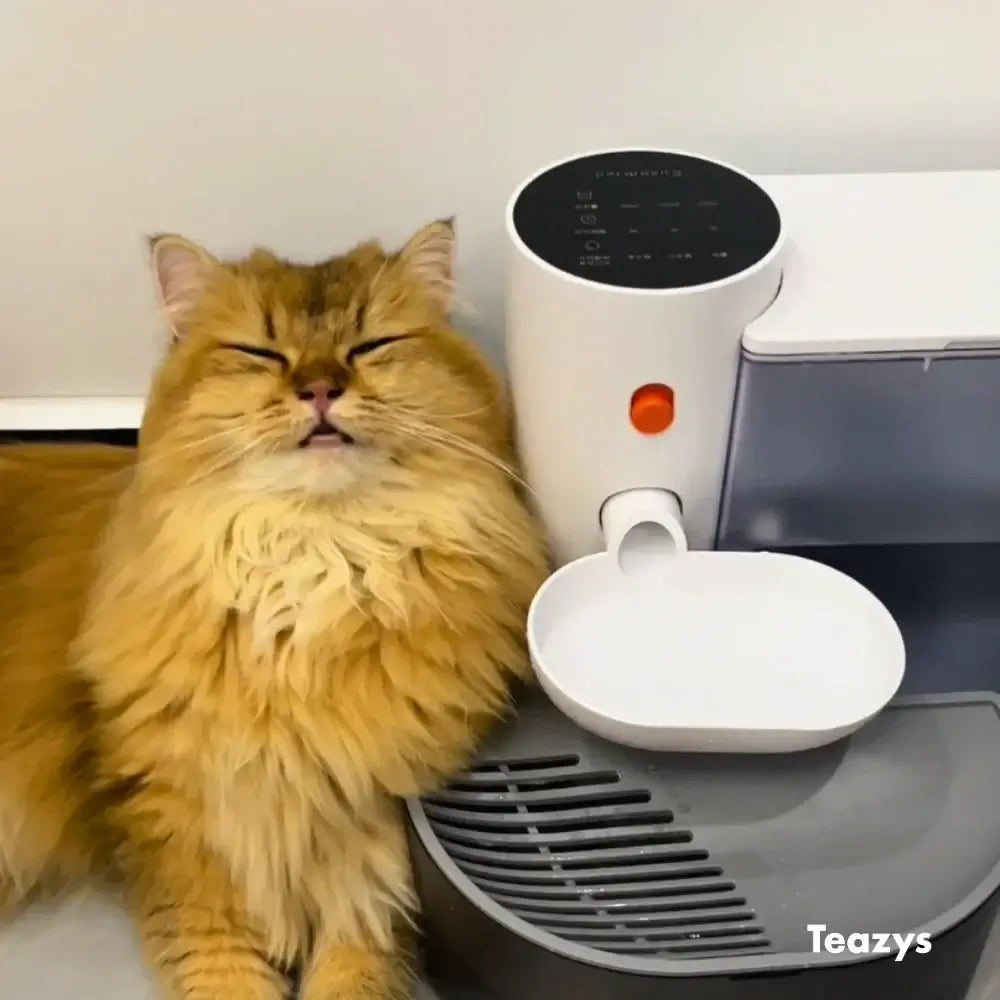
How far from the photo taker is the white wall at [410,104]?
1204mm

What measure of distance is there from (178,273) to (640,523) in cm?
48

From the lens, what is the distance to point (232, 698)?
3.34 feet

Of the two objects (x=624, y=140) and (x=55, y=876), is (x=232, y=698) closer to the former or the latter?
(x=55, y=876)

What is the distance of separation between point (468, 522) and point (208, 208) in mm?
527

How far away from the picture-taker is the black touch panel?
1.01 meters

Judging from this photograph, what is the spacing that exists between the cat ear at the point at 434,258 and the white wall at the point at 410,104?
21 centimetres

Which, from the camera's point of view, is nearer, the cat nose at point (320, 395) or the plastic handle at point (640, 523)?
the cat nose at point (320, 395)

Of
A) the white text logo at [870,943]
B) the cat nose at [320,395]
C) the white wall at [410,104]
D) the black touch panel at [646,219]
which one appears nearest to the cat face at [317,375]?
the cat nose at [320,395]

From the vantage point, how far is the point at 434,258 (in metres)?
1.12

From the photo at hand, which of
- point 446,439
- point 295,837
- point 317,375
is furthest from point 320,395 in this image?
point 295,837

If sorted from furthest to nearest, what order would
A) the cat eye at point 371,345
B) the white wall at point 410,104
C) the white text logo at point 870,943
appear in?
the white wall at point 410,104 < the cat eye at point 371,345 < the white text logo at point 870,943

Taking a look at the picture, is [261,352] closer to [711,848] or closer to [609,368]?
[609,368]

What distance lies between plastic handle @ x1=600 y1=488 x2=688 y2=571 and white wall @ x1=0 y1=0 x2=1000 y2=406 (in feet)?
1.26

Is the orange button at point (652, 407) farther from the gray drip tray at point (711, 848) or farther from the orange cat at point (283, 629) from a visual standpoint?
the gray drip tray at point (711, 848)
